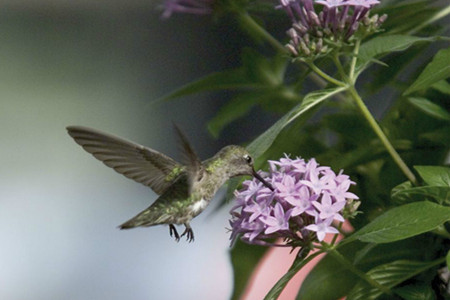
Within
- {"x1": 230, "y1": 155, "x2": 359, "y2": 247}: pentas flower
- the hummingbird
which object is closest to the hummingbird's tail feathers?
the hummingbird

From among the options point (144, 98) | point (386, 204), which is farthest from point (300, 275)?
point (144, 98)

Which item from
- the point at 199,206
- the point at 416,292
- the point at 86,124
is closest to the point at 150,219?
the point at 199,206

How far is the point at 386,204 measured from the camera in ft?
4.03

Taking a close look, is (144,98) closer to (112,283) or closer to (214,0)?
(112,283)

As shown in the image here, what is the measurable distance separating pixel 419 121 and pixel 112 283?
8.35 feet

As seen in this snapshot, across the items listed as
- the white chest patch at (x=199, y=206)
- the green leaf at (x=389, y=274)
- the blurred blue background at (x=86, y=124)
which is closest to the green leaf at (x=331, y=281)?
the green leaf at (x=389, y=274)

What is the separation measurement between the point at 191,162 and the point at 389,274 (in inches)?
10.4

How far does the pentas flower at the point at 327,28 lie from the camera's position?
1.01 meters

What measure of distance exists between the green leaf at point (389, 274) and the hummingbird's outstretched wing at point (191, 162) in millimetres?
217

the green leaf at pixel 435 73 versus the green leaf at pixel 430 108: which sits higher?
the green leaf at pixel 435 73

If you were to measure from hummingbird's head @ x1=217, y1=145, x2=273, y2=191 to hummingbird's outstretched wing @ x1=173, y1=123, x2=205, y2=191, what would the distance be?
0.03 m

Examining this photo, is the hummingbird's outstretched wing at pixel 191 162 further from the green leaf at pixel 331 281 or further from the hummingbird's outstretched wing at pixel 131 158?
the green leaf at pixel 331 281

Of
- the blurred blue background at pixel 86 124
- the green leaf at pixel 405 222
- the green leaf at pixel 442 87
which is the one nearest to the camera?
the green leaf at pixel 405 222

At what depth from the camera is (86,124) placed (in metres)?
4.10
